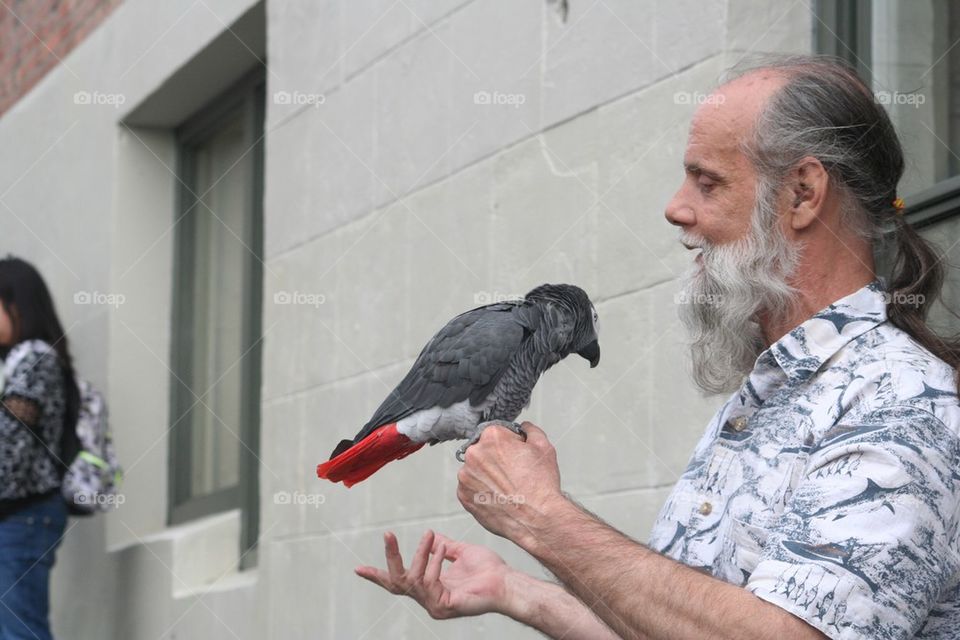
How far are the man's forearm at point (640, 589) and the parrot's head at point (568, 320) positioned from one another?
439 mm

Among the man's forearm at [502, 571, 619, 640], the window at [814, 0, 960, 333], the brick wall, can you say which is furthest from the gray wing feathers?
the brick wall

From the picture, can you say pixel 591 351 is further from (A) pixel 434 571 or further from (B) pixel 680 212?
(A) pixel 434 571

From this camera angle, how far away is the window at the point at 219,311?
5.98 m

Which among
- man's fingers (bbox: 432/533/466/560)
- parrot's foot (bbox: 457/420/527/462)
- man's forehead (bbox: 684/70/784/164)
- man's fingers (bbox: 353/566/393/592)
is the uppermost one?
man's forehead (bbox: 684/70/784/164)

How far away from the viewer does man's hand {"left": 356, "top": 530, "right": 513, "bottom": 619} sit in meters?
2.27

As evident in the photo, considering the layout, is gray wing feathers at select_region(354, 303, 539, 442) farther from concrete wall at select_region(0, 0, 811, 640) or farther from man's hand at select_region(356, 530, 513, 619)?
concrete wall at select_region(0, 0, 811, 640)

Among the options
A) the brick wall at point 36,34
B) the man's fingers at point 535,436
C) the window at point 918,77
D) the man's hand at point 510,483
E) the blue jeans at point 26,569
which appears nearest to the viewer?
the man's hand at point 510,483

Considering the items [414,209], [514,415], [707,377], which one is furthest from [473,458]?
[414,209]

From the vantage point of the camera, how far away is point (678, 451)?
131 inches

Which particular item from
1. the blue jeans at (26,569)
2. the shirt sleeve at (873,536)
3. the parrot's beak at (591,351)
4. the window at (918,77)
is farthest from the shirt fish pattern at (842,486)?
the blue jeans at (26,569)

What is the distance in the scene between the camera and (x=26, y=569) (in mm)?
5332

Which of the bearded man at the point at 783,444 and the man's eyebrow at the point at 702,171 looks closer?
the bearded man at the point at 783,444

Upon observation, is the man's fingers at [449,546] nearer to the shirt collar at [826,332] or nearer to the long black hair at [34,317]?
the shirt collar at [826,332]

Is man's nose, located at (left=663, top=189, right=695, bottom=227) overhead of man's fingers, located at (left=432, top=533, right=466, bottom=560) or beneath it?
overhead
